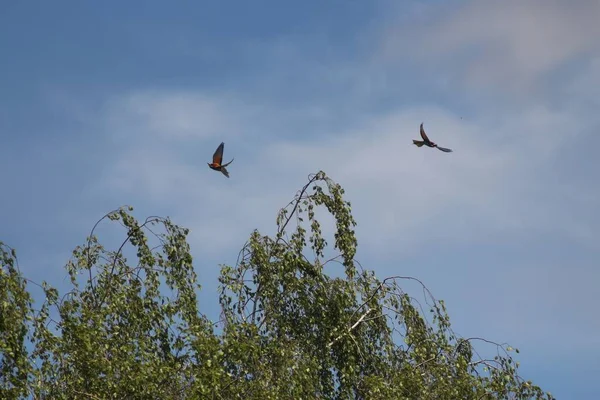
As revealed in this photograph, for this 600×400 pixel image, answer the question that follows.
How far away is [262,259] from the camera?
15.3 m

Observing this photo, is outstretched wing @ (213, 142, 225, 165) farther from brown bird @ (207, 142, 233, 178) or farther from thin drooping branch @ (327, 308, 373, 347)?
thin drooping branch @ (327, 308, 373, 347)

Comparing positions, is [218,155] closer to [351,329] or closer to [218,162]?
[218,162]

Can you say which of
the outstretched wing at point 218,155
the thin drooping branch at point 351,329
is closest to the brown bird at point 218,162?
the outstretched wing at point 218,155

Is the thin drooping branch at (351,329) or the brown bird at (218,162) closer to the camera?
the thin drooping branch at (351,329)

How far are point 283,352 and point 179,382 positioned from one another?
137 centimetres

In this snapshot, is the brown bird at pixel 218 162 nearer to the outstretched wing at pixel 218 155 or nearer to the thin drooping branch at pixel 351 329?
the outstretched wing at pixel 218 155

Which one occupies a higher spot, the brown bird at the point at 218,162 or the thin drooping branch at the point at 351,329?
the brown bird at the point at 218,162

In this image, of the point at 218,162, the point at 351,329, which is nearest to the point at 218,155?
the point at 218,162

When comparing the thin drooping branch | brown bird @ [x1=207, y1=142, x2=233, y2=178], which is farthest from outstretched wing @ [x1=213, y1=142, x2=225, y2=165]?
the thin drooping branch

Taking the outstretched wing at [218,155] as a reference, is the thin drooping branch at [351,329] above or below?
below

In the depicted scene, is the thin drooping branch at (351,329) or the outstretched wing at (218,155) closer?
the thin drooping branch at (351,329)

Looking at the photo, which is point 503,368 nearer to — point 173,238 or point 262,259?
point 262,259

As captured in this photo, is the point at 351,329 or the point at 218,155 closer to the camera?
the point at 351,329

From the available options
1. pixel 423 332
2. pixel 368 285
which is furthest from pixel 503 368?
pixel 368 285
